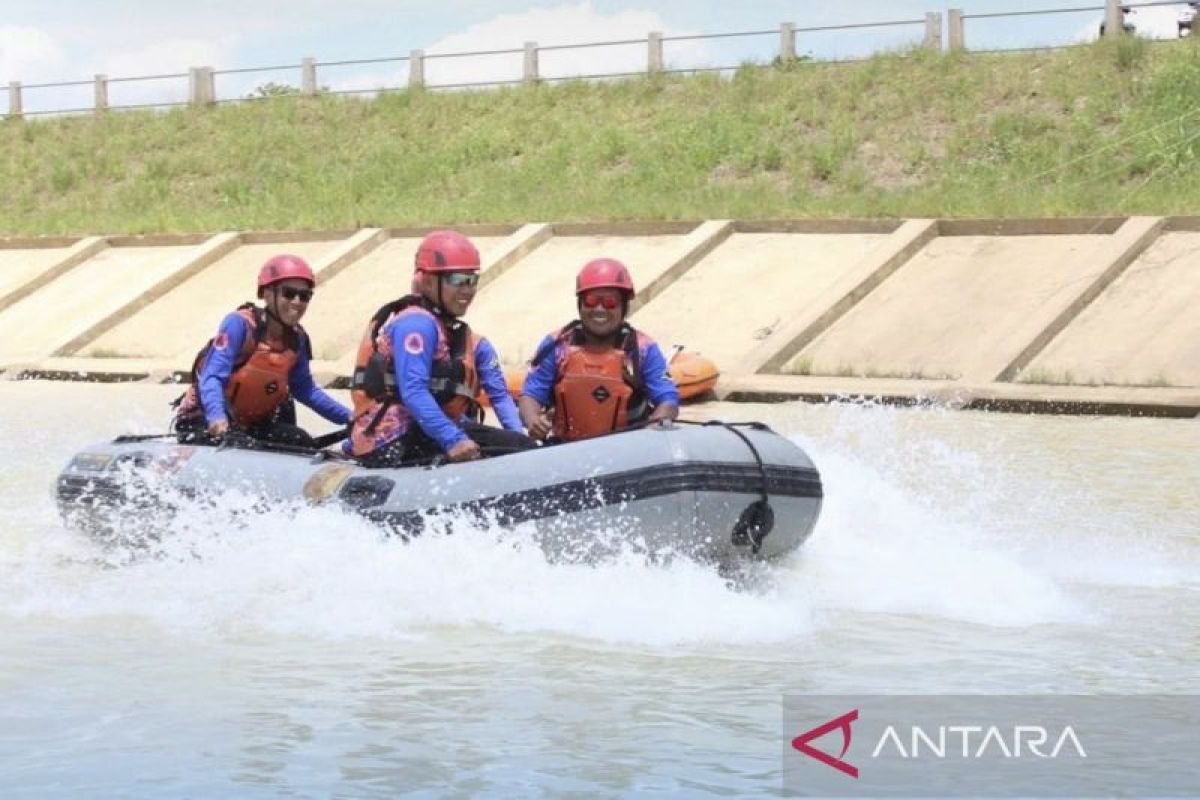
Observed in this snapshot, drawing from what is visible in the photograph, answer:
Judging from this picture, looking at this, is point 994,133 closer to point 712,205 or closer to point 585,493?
point 712,205

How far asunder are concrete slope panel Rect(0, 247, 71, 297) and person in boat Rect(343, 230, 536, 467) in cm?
2069

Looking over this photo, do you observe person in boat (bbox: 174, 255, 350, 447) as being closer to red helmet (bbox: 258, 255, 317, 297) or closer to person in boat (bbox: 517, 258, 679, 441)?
red helmet (bbox: 258, 255, 317, 297)

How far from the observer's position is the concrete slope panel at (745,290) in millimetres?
22422

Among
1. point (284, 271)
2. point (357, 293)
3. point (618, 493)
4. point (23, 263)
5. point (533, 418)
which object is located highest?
point (23, 263)

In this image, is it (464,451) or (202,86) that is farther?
(202,86)

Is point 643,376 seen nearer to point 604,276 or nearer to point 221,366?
point 604,276

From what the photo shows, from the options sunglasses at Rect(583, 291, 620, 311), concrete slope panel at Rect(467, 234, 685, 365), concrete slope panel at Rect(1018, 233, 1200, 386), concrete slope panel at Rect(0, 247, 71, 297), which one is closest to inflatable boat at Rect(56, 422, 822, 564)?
sunglasses at Rect(583, 291, 620, 311)

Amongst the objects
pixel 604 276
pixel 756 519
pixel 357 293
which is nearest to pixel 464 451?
pixel 604 276

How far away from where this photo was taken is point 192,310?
27.0 meters

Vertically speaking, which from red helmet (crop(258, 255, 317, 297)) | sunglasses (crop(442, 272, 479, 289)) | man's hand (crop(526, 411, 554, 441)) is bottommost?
man's hand (crop(526, 411, 554, 441))

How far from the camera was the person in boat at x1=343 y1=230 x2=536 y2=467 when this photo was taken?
9.84 meters

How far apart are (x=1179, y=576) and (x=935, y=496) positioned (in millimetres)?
3083

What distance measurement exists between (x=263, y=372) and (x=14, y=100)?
3346 centimetres

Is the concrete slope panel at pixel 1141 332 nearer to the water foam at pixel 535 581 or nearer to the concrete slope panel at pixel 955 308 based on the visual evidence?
the concrete slope panel at pixel 955 308
